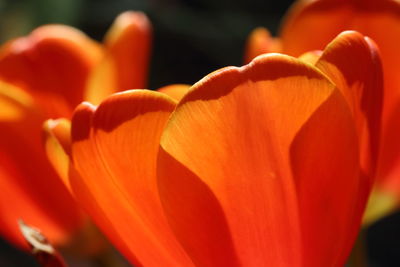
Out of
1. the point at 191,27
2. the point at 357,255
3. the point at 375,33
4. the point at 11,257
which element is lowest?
the point at 11,257

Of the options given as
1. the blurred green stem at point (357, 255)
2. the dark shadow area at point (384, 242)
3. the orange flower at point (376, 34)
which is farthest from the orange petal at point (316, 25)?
the dark shadow area at point (384, 242)

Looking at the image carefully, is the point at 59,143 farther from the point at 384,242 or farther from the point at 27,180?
the point at 384,242

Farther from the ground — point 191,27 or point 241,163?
point 241,163

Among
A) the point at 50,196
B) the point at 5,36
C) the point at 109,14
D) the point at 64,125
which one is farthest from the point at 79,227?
the point at 109,14

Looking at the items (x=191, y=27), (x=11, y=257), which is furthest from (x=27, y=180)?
(x=191, y=27)

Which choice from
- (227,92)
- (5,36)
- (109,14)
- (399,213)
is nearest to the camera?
(227,92)

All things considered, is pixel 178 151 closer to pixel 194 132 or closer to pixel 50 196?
pixel 194 132

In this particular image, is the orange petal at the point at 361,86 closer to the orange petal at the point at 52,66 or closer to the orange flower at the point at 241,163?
the orange flower at the point at 241,163
